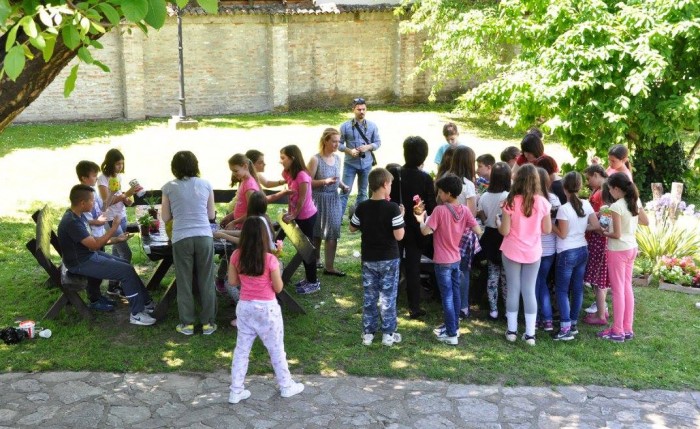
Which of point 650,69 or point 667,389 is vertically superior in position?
point 650,69

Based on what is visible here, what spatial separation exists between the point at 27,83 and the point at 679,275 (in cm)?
773

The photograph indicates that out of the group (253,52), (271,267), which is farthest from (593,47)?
(253,52)

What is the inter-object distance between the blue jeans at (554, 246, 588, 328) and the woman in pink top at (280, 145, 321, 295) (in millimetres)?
2745

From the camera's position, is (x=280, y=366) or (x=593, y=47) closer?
(x=280, y=366)

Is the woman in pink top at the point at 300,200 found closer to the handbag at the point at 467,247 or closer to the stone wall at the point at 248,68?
the handbag at the point at 467,247

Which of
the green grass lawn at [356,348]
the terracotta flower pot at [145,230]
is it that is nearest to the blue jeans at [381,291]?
the green grass lawn at [356,348]

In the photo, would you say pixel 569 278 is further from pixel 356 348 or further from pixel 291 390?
pixel 291 390

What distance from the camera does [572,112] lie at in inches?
482

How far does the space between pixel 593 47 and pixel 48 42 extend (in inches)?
352

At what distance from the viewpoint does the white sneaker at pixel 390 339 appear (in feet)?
26.5

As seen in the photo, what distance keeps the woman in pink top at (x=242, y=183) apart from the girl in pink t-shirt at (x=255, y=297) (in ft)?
5.99

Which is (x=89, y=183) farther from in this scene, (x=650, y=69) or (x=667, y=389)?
(x=650, y=69)

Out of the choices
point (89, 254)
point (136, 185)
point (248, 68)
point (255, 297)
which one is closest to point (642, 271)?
point (255, 297)

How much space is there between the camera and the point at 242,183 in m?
8.68
